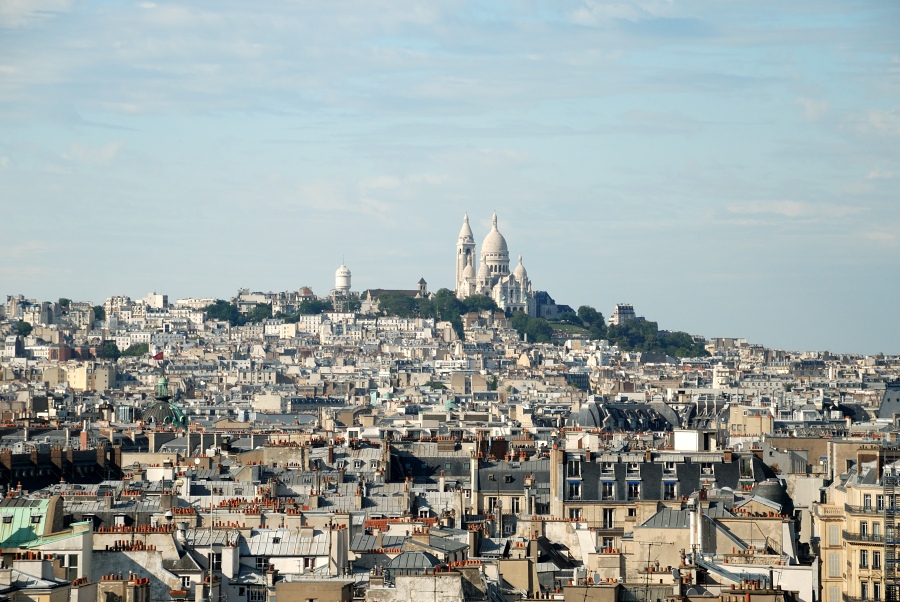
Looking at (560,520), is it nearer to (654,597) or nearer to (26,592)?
(654,597)

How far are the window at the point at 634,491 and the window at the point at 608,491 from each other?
11.3 inches

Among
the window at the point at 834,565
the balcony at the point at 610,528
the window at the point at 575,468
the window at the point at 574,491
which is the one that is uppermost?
the window at the point at 575,468

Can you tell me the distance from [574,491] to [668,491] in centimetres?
173

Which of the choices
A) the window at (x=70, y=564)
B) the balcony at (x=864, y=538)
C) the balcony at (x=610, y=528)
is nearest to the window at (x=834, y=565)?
the balcony at (x=864, y=538)

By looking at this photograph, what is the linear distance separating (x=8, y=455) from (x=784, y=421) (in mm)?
44462

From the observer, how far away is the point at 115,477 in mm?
65438

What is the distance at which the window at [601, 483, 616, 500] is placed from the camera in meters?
47.8

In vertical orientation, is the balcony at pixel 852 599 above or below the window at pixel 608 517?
below

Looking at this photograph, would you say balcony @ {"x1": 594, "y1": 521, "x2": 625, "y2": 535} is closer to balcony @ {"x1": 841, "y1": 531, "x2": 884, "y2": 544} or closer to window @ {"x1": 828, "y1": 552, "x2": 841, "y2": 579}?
window @ {"x1": 828, "y1": 552, "x2": 841, "y2": 579}

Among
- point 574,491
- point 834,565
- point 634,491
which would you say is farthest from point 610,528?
point 834,565

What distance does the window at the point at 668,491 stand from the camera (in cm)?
4772

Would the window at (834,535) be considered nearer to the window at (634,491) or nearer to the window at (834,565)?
the window at (834,565)

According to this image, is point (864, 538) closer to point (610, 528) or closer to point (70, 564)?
point (610, 528)

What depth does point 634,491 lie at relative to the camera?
47.8 meters
